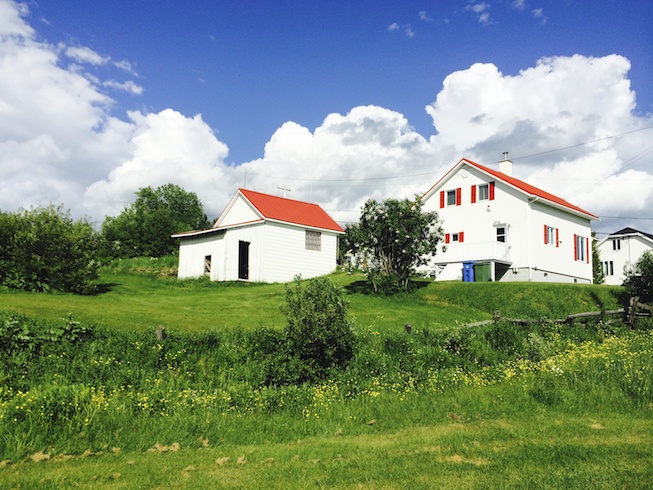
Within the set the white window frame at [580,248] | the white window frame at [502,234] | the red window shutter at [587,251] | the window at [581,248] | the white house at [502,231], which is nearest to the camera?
the white house at [502,231]

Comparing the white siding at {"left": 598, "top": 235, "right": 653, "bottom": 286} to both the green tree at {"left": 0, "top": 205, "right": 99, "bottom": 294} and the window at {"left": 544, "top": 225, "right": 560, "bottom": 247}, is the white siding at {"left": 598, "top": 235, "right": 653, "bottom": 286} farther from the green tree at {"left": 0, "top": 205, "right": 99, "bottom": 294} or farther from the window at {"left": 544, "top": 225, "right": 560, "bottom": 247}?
the green tree at {"left": 0, "top": 205, "right": 99, "bottom": 294}

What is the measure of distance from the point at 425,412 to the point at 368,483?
13.2ft

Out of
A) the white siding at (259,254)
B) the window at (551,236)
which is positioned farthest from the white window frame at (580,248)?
the white siding at (259,254)

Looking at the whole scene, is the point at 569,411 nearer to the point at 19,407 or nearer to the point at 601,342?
the point at 601,342

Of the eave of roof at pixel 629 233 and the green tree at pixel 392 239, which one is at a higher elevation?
the eave of roof at pixel 629 233

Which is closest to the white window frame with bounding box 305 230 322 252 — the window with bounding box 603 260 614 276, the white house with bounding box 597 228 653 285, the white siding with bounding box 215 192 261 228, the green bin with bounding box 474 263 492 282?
the white siding with bounding box 215 192 261 228

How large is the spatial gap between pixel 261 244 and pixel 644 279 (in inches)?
850

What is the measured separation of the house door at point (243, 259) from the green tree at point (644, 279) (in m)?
22.8

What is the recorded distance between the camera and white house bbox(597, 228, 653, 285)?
205 ft

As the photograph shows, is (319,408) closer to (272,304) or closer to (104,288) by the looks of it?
(272,304)

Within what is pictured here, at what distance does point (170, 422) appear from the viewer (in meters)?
9.69

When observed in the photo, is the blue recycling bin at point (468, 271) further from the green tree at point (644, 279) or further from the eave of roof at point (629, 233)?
the eave of roof at point (629, 233)

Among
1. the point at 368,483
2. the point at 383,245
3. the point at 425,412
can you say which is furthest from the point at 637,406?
the point at 383,245

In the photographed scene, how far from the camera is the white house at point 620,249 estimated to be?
205ft
